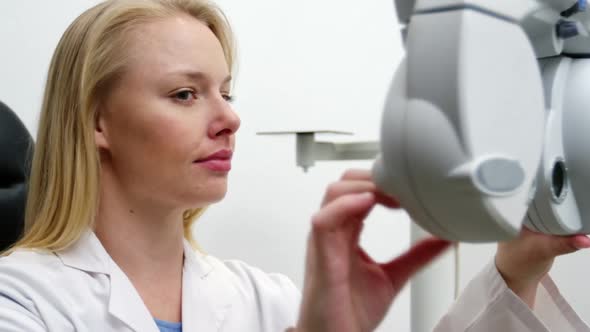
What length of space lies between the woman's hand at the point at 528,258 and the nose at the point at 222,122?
33 centimetres

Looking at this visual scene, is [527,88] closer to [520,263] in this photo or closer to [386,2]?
[520,263]

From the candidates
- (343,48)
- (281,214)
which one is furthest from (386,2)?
(281,214)

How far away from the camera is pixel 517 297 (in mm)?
629

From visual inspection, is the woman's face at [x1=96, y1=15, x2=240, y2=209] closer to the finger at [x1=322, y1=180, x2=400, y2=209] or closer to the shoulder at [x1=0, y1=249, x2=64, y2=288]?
the shoulder at [x1=0, y1=249, x2=64, y2=288]

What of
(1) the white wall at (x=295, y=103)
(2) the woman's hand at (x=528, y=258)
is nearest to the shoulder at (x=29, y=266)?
(2) the woman's hand at (x=528, y=258)

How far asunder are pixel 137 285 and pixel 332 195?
43cm

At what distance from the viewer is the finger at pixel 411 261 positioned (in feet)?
1.70

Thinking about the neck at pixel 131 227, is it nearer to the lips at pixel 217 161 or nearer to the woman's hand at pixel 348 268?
the lips at pixel 217 161

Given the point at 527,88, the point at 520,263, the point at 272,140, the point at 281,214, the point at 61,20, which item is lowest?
the point at 281,214

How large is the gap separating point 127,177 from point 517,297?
1.55 ft

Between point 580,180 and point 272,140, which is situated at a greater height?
point 580,180

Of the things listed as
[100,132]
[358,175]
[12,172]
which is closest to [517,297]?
[358,175]

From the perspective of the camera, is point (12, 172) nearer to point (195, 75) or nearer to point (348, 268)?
point (195, 75)

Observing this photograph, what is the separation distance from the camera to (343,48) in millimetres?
1427
